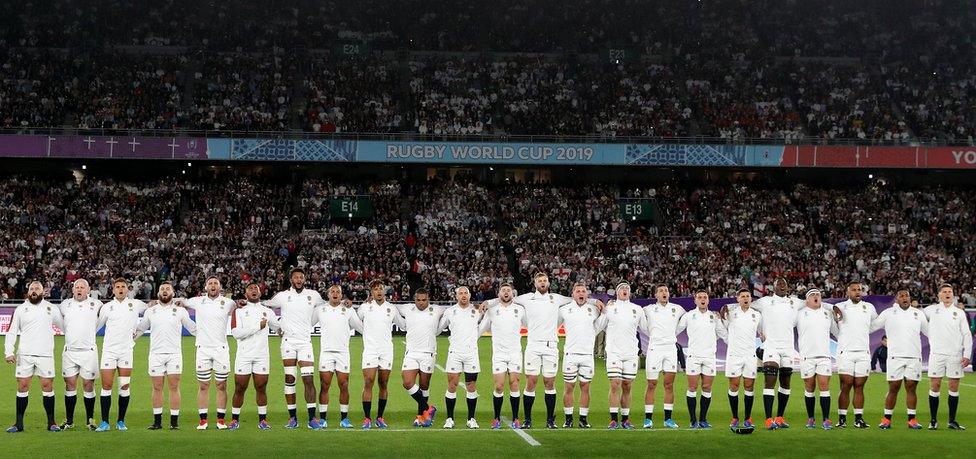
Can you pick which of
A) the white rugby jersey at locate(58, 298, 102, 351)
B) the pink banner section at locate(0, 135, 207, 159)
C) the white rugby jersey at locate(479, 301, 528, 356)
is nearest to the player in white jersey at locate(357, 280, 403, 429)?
the white rugby jersey at locate(479, 301, 528, 356)

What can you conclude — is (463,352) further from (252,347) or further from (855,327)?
(855,327)

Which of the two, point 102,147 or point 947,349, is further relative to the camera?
point 102,147

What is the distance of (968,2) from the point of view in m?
61.2

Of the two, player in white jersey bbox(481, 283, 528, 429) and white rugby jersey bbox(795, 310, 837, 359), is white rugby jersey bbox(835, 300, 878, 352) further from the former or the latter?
player in white jersey bbox(481, 283, 528, 429)

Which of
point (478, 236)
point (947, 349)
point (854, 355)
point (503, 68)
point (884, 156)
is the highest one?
point (503, 68)

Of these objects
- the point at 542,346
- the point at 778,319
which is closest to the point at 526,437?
the point at 542,346

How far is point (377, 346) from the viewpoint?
687 inches

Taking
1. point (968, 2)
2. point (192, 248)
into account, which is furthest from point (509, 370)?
point (968, 2)

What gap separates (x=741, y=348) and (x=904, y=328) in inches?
108

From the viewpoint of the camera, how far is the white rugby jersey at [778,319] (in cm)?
1775

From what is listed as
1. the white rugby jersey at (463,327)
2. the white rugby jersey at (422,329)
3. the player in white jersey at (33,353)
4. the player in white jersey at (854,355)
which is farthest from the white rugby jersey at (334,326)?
the player in white jersey at (854,355)

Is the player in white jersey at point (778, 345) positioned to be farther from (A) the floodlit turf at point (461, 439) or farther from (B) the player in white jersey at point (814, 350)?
(A) the floodlit turf at point (461, 439)

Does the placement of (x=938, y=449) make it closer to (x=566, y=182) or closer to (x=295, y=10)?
(x=566, y=182)

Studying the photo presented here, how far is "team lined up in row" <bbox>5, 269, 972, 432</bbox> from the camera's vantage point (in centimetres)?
1672
